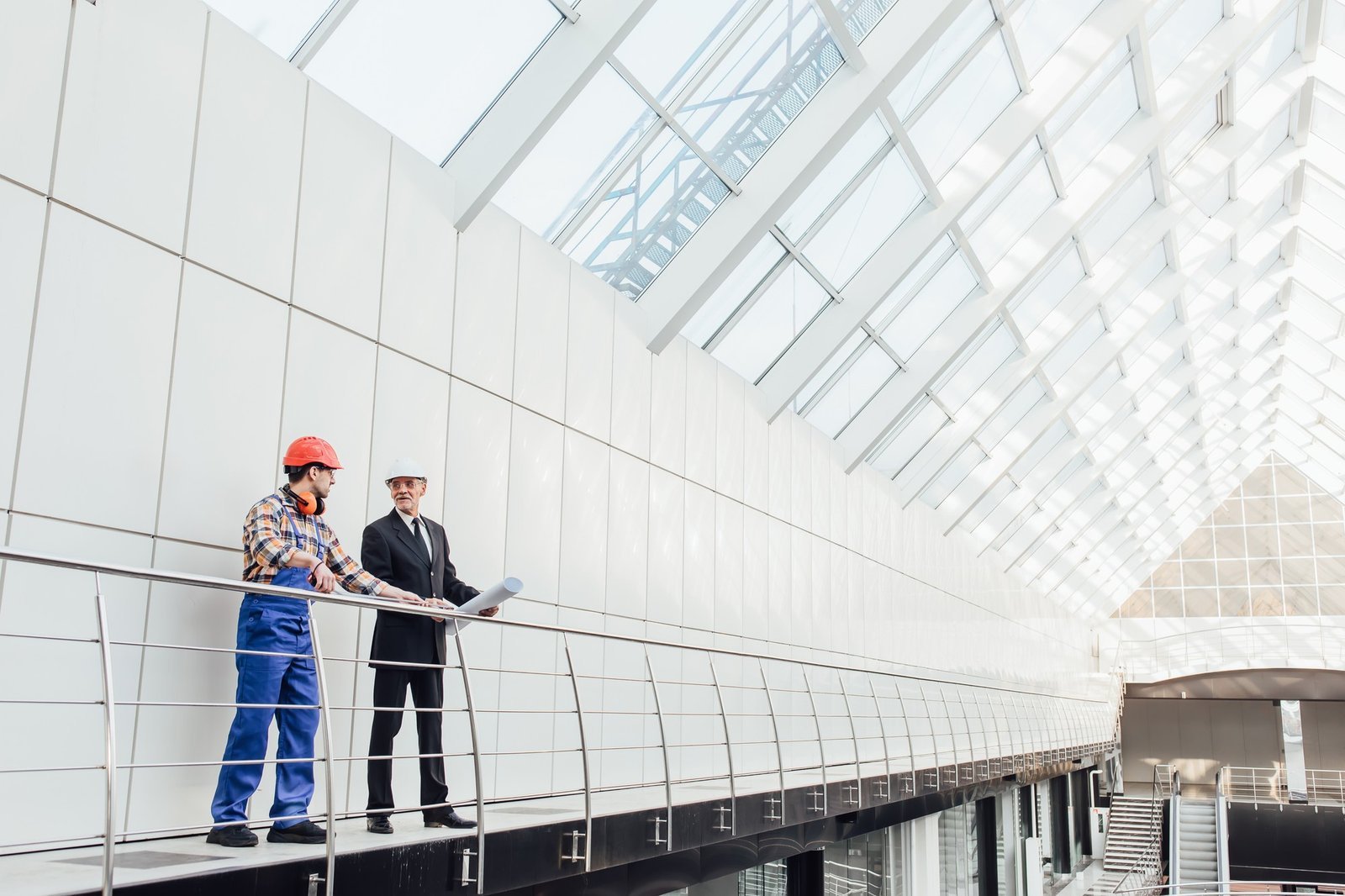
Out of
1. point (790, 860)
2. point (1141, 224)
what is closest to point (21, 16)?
point (790, 860)

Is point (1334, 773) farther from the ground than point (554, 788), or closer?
closer

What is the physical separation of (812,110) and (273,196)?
475 cm

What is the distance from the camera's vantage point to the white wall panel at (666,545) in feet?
29.9

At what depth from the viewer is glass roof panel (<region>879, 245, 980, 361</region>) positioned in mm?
12516

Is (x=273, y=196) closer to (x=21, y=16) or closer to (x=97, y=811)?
(x=21, y=16)

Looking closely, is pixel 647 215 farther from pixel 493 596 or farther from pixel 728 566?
Answer: pixel 493 596

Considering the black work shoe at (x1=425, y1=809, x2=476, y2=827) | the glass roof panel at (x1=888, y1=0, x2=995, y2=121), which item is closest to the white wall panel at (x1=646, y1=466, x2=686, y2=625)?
the glass roof panel at (x1=888, y1=0, x2=995, y2=121)

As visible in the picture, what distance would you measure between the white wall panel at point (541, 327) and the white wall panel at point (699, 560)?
2234mm

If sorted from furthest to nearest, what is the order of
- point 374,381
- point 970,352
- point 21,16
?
1. point 970,352
2. point 374,381
3. point 21,16

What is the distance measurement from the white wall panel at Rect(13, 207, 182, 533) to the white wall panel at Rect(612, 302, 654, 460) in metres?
4.20

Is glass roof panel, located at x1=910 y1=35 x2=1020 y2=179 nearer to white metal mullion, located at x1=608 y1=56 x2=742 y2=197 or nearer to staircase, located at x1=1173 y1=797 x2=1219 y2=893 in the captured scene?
white metal mullion, located at x1=608 y1=56 x2=742 y2=197

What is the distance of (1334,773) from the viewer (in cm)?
3494

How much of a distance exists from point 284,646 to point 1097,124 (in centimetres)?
1127

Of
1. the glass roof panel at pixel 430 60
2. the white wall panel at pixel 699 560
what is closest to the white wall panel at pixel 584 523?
the white wall panel at pixel 699 560
